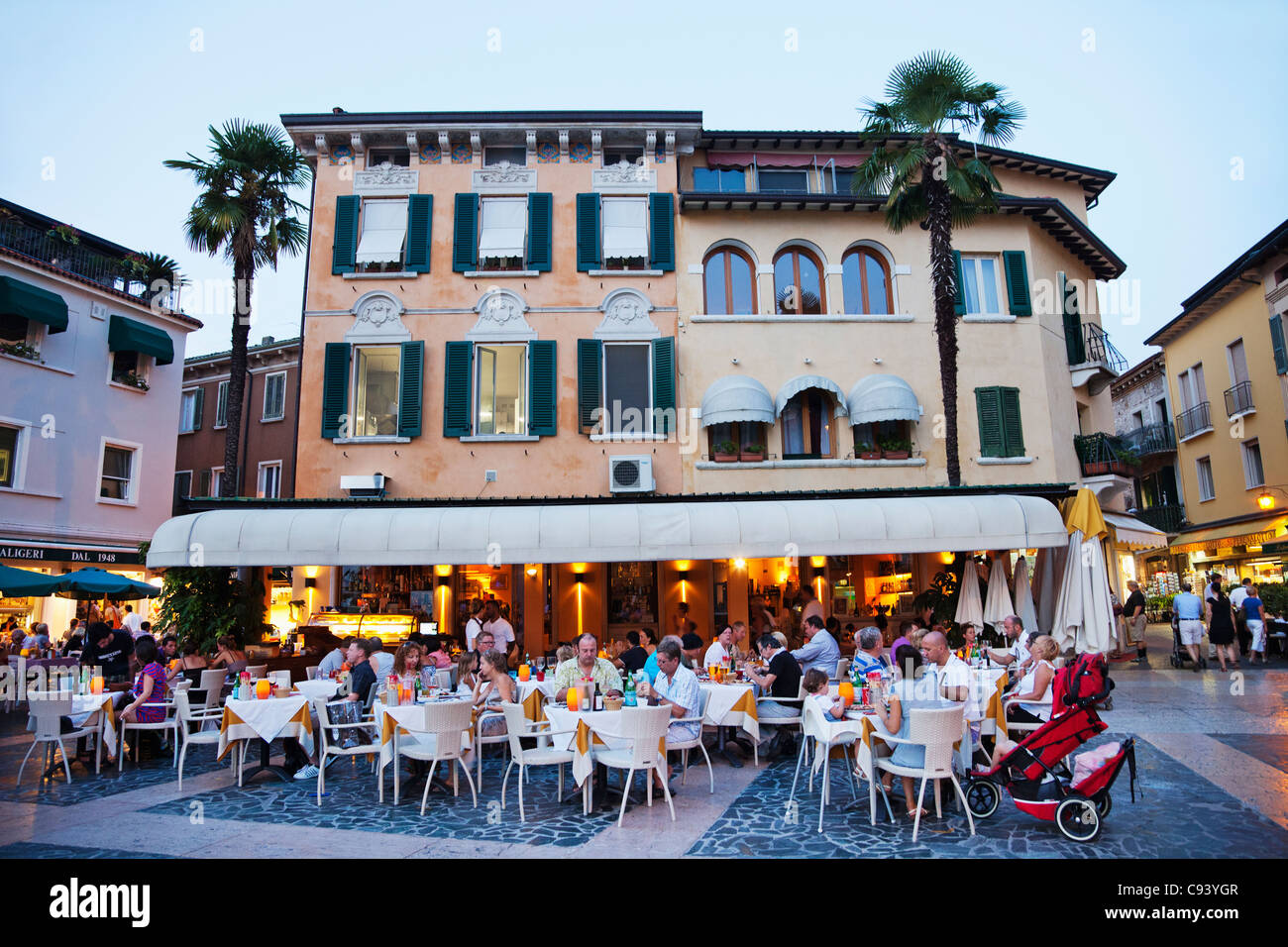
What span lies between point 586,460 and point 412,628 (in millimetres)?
4872

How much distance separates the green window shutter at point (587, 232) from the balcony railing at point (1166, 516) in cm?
2577

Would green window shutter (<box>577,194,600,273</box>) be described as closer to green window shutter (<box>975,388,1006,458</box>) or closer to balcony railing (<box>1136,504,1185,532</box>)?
green window shutter (<box>975,388,1006,458</box>)

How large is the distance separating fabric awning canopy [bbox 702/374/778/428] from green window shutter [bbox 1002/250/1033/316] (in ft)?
20.1

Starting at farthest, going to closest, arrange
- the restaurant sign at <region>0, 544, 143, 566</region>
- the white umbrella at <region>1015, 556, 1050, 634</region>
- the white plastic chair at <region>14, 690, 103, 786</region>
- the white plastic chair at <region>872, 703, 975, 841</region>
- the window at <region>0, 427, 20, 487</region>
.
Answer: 1. the window at <region>0, 427, 20, 487</region>
2. the restaurant sign at <region>0, 544, 143, 566</region>
3. the white umbrella at <region>1015, 556, 1050, 634</region>
4. the white plastic chair at <region>14, 690, 103, 786</region>
5. the white plastic chair at <region>872, 703, 975, 841</region>

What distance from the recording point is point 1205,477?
2939 cm

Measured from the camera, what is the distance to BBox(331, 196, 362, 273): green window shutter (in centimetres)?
1662

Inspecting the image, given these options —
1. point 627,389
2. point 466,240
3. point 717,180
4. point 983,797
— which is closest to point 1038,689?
point 983,797

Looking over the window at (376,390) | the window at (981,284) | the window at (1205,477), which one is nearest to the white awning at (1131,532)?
the window at (981,284)

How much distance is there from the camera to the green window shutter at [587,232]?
16.6m

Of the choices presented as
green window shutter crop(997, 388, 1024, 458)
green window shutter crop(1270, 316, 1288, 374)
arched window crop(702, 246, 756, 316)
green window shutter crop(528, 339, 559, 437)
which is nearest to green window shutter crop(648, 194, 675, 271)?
arched window crop(702, 246, 756, 316)

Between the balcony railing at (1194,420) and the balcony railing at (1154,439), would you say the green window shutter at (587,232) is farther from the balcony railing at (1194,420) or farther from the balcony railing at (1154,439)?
the balcony railing at (1154,439)

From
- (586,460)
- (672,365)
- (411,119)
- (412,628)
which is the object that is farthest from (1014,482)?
(411,119)

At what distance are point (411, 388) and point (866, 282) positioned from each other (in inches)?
402
